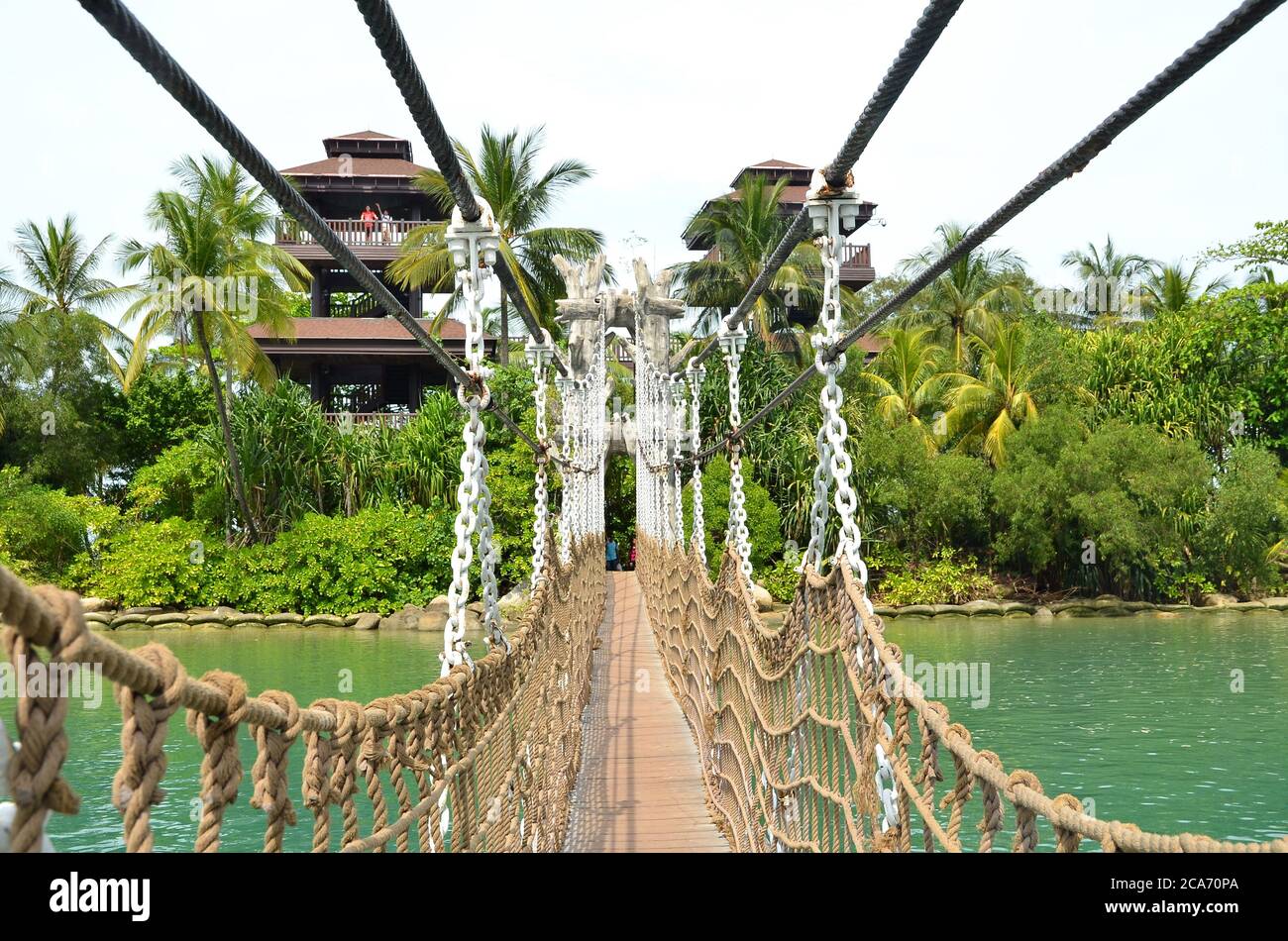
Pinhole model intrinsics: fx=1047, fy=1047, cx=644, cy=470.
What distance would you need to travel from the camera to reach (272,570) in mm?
15656

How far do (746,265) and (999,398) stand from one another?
4.92 meters

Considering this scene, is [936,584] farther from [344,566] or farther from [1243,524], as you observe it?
[344,566]

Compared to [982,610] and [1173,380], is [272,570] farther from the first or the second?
[1173,380]

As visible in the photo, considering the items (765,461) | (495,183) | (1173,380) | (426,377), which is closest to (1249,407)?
(1173,380)

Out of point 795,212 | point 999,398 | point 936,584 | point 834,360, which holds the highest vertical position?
point 795,212

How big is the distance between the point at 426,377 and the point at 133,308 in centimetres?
615

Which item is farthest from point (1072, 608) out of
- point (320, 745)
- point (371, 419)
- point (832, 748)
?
point (320, 745)

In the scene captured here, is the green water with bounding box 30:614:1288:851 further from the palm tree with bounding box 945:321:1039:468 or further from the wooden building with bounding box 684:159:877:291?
the wooden building with bounding box 684:159:877:291

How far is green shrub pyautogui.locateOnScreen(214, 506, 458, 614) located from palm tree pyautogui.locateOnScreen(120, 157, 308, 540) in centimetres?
83

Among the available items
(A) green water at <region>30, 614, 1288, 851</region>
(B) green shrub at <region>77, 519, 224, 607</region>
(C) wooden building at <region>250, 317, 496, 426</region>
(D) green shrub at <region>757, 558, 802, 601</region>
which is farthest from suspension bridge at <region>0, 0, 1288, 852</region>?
(C) wooden building at <region>250, 317, 496, 426</region>

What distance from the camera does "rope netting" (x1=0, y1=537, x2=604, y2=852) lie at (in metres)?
0.72

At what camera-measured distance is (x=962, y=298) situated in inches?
816

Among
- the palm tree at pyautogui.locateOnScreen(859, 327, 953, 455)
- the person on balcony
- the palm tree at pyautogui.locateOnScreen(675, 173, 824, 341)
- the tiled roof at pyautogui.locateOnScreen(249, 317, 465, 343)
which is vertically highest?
the person on balcony

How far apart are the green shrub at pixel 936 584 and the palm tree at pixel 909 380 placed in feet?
6.65
